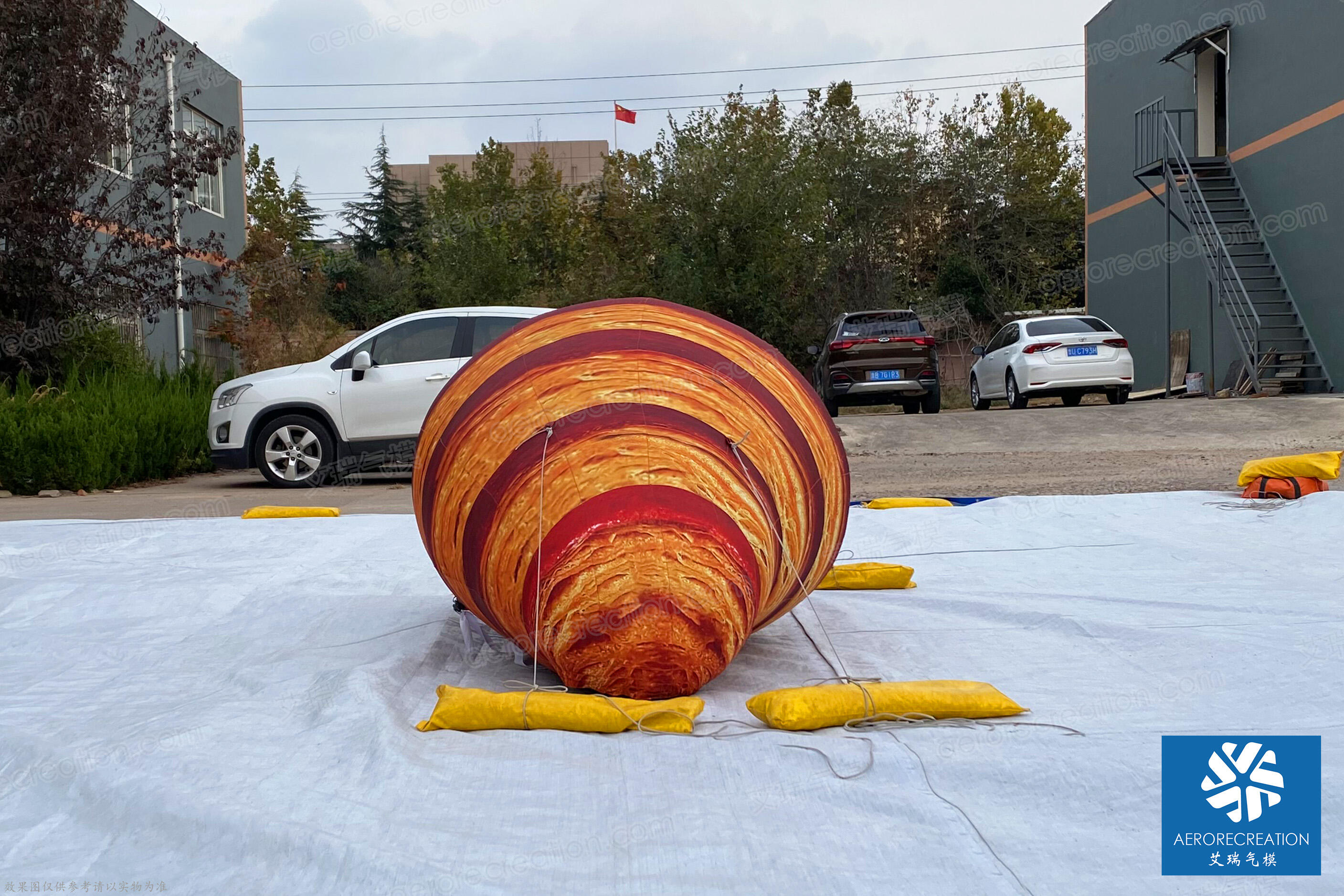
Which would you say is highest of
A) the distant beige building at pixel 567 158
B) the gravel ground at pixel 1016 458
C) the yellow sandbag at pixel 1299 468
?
the distant beige building at pixel 567 158

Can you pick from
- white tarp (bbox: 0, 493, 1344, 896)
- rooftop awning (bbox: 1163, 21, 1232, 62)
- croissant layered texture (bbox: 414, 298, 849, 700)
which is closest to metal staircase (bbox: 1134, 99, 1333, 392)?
rooftop awning (bbox: 1163, 21, 1232, 62)

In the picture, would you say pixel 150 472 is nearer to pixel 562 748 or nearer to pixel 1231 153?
pixel 562 748

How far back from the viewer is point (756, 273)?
2319 cm

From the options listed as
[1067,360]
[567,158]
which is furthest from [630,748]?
[567,158]

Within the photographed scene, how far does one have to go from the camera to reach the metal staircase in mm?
17109

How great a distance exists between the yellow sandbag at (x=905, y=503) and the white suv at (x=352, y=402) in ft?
17.0

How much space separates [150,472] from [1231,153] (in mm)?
17714

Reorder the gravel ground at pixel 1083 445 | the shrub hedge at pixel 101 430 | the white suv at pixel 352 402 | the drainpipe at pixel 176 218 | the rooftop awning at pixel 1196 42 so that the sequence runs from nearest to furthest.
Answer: the gravel ground at pixel 1083 445 < the white suv at pixel 352 402 < the shrub hedge at pixel 101 430 < the drainpipe at pixel 176 218 < the rooftop awning at pixel 1196 42

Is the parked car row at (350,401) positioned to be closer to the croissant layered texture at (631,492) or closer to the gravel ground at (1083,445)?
the gravel ground at (1083,445)

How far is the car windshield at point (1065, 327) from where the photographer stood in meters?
17.1

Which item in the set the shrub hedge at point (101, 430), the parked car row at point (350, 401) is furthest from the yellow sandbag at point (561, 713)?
the shrub hedge at point (101, 430)

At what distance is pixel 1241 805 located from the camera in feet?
6.97

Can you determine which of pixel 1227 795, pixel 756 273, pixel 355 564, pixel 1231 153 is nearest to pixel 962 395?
pixel 756 273

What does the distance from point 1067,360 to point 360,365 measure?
10.7 m
